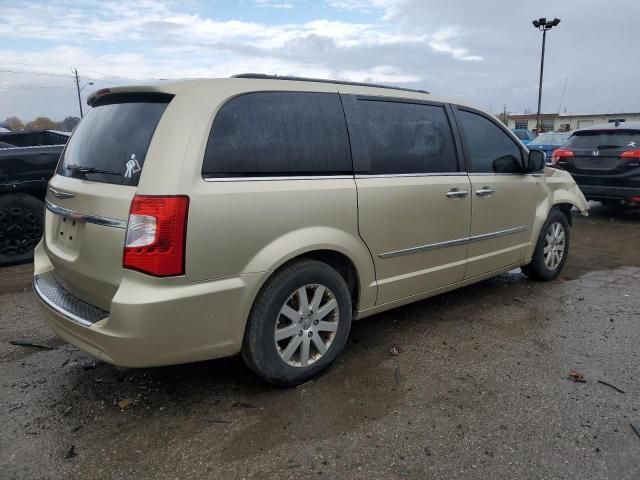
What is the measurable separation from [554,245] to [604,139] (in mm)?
4492

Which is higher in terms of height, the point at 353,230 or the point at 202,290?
the point at 353,230

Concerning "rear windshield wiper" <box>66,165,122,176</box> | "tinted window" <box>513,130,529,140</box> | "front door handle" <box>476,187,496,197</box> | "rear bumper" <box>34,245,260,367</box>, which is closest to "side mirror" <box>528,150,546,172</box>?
"front door handle" <box>476,187,496,197</box>

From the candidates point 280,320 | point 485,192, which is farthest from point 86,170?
point 485,192

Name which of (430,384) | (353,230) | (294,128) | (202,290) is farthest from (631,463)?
(294,128)

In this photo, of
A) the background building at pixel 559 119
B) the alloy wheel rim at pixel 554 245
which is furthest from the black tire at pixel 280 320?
the background building at pixel 559 119

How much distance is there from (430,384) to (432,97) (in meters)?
2.17

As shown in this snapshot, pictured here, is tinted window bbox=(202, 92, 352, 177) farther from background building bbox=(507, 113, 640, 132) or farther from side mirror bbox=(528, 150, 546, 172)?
background building bbox=(507, 113, 640, 132)

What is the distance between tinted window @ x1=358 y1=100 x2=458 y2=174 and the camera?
3441mm

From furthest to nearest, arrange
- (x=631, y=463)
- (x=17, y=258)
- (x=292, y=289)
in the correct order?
(x=17, y=258) → (x=292, y=289) → (x=631, y=463)

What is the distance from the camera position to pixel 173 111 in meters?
2.65

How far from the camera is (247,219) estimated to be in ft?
8.81

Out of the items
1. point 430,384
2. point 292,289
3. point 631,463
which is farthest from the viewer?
point 430,384

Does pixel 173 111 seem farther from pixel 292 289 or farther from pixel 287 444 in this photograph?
pixel 287 444

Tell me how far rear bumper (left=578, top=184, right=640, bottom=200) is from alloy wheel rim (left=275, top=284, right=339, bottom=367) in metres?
6.97
